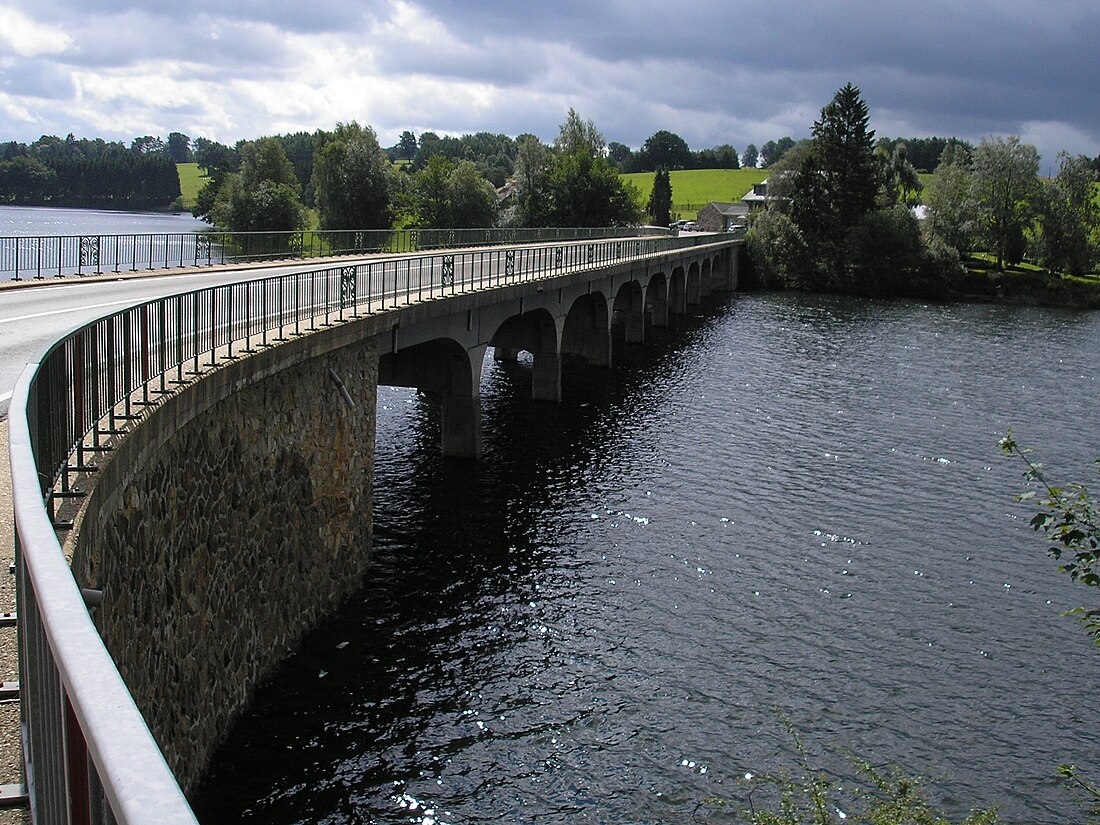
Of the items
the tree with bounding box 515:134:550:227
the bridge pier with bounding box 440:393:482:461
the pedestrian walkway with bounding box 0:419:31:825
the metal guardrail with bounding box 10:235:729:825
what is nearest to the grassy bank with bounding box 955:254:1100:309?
A: the tree with bounding box 515:134:550:227

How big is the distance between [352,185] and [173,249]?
64.7 meters

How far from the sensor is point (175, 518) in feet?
47.8

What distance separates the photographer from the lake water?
95.4 m

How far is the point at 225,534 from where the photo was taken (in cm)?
1664

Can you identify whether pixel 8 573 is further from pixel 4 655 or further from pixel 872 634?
pixel 872 634

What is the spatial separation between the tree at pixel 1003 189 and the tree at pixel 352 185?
58489 millimetres

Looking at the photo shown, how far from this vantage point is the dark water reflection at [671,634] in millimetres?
16562

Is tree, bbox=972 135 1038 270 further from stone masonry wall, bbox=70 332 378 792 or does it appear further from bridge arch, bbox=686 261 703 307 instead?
stone masonry wall, bbox=70 332 378 792

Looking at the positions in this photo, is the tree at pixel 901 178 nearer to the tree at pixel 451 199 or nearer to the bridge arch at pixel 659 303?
the tree at pixel 451 199

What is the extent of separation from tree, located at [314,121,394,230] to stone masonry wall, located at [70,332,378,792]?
273 feet

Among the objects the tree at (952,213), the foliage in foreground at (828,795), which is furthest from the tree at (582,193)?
the foliage in foreground at (828,795)

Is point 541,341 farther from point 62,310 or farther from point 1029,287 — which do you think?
point 1029,287

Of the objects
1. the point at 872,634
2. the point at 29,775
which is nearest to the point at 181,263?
the point at 872,634

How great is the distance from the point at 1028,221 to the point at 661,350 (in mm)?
59437
